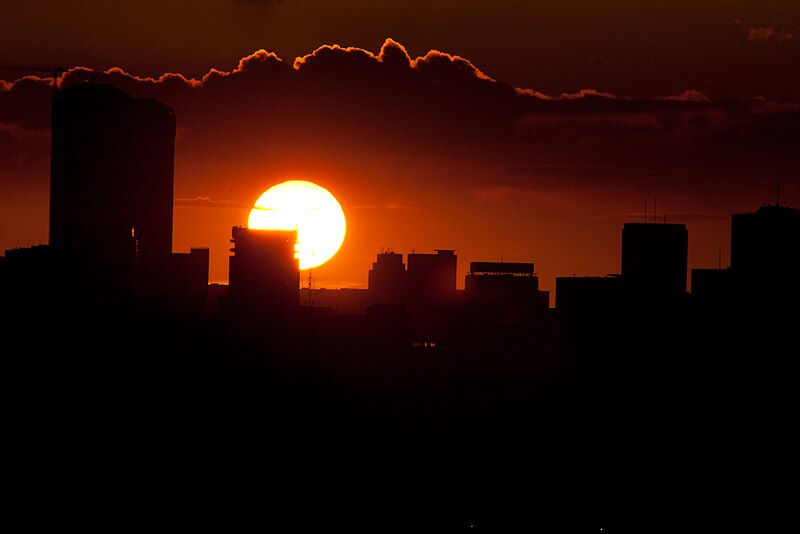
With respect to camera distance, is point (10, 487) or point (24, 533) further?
point (10, 487)

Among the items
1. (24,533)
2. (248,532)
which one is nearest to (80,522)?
(24,533)

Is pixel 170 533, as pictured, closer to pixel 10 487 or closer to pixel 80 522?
pixel 80 522

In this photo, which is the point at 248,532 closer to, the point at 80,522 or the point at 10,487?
the point at 80,522

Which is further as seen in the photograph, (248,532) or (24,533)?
(248,532)

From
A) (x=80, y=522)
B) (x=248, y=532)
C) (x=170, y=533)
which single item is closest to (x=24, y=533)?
(x=80, y=522)

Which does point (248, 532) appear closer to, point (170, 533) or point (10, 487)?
point (170, 533)

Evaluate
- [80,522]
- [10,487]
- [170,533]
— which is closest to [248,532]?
[170,533]

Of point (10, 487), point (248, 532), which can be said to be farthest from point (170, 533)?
point (10, 487)
